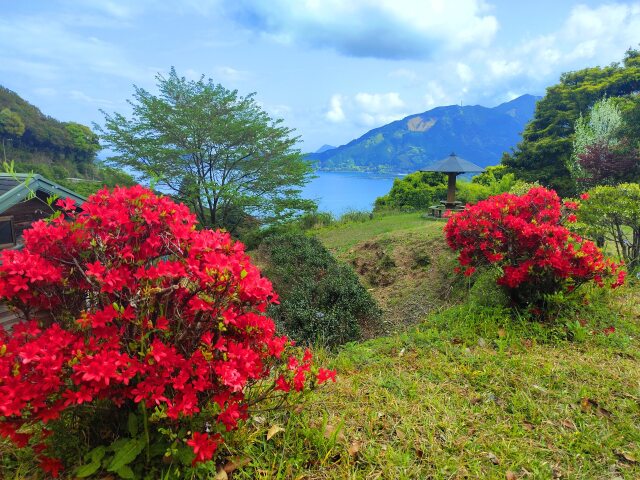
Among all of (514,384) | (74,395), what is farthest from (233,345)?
(514,384)

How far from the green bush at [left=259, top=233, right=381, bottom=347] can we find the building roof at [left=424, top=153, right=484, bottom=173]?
366 inches

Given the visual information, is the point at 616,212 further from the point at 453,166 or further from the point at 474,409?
the point at 453,166

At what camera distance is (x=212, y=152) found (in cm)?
1609

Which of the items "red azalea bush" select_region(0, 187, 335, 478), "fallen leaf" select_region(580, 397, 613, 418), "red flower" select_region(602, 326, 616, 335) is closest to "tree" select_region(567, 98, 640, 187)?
"red flower" select_region(602, 326, 616, 335)

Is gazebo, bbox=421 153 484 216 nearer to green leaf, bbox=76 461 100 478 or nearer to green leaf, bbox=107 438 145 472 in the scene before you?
green leaf, bbox=107 438 145 472

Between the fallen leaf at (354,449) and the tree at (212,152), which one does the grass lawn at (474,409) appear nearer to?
the fallen leaf at (354,449)

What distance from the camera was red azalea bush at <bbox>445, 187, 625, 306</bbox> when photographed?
12.4ft

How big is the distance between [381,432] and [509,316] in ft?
8.43

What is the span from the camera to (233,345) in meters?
1.59

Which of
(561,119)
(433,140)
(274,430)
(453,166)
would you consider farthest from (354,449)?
(433,140)

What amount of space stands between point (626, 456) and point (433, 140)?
110 meters

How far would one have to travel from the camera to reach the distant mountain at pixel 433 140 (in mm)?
92062

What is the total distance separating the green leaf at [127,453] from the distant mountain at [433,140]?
274 feet

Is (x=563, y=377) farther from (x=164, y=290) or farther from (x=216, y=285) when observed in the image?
(x=164, y=290)
